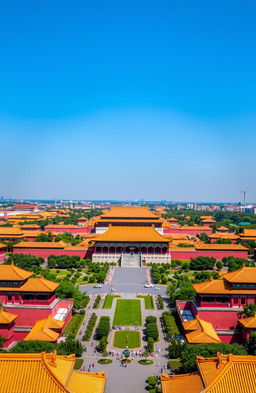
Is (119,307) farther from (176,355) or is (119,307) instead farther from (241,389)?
(241,389)

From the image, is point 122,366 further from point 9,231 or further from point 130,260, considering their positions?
point 9,231

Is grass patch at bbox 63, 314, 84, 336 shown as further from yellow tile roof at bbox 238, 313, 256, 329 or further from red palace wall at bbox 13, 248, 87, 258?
red palace wall at bbox 13, 248, 87, 258

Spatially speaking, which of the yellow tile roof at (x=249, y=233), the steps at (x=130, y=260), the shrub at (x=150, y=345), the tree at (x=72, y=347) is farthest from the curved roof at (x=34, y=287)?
the yellow tile roof at (x=249, y=233)

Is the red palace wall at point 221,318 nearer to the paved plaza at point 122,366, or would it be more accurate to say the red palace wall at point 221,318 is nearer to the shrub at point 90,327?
the paved plaza at point 122,366

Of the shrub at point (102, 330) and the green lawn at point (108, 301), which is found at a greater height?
→ the shrub at point (102, 330)

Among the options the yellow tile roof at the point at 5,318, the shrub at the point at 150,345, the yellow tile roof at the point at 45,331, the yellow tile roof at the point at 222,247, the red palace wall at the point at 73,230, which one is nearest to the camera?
the yellow tile roof at the point at 45,331

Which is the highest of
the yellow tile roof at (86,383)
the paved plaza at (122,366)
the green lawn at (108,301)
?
the yellow tile roof at (86,383)

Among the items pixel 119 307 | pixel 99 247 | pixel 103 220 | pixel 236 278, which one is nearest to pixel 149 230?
pixel 99 247
